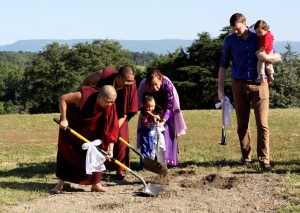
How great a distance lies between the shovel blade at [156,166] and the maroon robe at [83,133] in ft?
2.96

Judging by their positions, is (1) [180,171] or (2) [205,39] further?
(2) [205,39]

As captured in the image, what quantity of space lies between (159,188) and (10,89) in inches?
3874

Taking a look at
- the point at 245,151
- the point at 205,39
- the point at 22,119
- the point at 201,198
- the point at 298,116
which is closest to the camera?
the point at 201,198

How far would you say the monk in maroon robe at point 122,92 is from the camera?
7.88 meters

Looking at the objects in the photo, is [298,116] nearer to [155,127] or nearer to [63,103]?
[155,127]

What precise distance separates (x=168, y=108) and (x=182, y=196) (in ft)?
7.77

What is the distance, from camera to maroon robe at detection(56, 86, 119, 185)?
295 inches

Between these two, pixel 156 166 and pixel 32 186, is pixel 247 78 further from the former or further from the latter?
pixel 32 186

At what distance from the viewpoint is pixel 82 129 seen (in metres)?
7.59

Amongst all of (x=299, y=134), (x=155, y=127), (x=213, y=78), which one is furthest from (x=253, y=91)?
(x=213, y=78)

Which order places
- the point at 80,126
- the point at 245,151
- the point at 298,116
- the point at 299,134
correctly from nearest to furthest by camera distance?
the point at 80,126
the point at 245,151
the point at 299,134
the point at 298,116

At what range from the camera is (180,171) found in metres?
8.95

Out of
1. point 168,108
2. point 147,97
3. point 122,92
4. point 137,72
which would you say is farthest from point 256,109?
point 137,72

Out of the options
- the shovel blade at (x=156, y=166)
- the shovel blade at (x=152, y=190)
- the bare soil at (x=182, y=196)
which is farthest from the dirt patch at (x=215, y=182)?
the shovel blade at (x=152, y=190)
